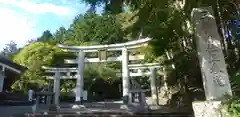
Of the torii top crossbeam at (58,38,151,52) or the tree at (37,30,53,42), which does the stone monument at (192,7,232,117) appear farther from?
the tree at (37,30,53,42)

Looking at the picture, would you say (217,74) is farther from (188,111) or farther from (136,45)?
(136,45)

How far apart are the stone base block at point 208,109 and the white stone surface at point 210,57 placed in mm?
392

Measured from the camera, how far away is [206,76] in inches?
264

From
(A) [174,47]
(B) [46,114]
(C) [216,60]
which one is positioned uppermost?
(A) [174,47]

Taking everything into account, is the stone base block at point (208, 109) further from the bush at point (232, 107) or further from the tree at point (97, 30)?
the tree at point (97, 30)

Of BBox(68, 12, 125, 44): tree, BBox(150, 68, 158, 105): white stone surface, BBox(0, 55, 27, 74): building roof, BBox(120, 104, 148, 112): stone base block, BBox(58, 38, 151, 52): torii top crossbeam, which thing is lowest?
BBox(120, 104, 148, 112): stone base block

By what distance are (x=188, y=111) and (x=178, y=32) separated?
3.67 meters

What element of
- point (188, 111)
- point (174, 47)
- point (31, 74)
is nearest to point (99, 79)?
point (31, 74)

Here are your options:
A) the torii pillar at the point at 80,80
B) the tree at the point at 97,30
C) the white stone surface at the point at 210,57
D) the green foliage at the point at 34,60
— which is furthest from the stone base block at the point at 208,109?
the tree at the point at 97,30

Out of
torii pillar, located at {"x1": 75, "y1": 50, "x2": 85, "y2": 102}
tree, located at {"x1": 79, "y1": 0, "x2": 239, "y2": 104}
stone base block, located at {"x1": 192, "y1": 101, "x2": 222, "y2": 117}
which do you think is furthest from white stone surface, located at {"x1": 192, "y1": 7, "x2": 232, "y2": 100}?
torii pillar, located at {"x1": 75, "y1": 50, "x2": 85, "y2": 102}

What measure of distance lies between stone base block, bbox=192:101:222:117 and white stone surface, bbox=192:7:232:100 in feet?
1.29

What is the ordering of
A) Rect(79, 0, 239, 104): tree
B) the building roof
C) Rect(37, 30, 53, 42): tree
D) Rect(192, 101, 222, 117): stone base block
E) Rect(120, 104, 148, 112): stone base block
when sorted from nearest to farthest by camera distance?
Rect(192, 101, 222, 117): stone base block < Rect(79, 0, 239, 104): tree < Rect(120, 104, 148, 112): stone base block < the building roof < Rect(37, 30, 53, 42): tree

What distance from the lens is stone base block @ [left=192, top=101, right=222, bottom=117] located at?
5.84m

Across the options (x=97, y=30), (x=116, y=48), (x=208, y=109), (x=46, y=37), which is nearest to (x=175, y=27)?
(x=208, y=109)
